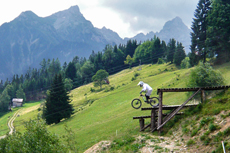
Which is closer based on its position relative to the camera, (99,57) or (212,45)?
(212,45)

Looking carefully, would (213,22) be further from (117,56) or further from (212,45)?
(117,56)

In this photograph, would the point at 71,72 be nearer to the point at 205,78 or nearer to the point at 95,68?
the point at 95,68

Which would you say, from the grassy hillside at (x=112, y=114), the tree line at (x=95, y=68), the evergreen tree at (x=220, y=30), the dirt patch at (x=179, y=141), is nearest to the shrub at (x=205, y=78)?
the grassy hillside at (x=112, y=114)

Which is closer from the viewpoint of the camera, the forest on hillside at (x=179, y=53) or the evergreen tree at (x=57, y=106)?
the forest on hillside at (x=179, y=53)

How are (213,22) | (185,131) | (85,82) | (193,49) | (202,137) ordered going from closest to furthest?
(202,137), (185,131), (213,22), (193,49), (85,82)

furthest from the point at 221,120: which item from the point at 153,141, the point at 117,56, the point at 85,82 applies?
the point at 117,56

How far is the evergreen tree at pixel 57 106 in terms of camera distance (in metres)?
68.8

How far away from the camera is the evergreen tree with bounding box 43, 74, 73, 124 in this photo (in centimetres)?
6881

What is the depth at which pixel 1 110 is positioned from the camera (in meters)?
142

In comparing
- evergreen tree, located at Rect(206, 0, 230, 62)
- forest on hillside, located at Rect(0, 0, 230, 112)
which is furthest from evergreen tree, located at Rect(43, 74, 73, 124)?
evergreen tree, located at Rect(206, 0, 230, 62)

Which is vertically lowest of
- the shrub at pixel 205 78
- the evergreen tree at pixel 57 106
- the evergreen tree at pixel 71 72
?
the evergreen tree at pixel 57 106

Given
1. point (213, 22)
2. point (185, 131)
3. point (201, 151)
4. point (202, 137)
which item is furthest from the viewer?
point (213, 22)

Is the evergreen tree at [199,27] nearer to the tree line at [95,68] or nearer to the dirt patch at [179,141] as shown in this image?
the dirt patch at [179,141]

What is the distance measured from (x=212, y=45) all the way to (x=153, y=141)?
57.2 meters
